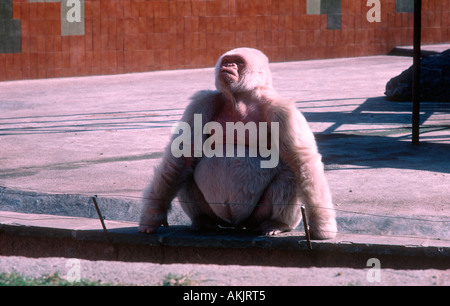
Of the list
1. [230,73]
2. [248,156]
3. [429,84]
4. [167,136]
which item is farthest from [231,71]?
[429,84]

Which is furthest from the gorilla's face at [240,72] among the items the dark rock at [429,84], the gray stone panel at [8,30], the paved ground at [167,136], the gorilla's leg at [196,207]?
the gray stone panel at [8,30]

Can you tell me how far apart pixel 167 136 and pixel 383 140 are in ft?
7.80

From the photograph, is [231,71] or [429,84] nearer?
[231,71]

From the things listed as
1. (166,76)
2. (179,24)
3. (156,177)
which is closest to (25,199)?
(156,177)

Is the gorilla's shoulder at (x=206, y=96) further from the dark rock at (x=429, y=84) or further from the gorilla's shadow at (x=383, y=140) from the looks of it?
the dark rock at (x=429, y=84)

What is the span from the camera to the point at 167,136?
28.5ft

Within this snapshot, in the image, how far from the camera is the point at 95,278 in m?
3.64

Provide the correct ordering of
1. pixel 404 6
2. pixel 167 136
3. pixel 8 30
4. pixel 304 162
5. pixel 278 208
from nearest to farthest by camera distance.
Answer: pixel 304 162 → pixel 278 208 → pixel 167 136 → pixel 8 30 → pixel 404 6

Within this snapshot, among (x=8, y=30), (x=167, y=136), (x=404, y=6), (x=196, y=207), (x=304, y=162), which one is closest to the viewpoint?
(x=304, y=162)

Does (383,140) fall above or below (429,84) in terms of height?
below

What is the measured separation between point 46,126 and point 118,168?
9.68ft

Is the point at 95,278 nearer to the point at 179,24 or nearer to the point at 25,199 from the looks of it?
the point at 25,199

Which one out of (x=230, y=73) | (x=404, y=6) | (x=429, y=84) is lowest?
(x=429, y=84)

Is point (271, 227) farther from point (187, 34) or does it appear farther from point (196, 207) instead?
point (187, 34)
